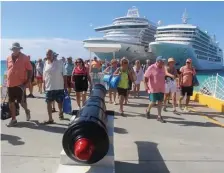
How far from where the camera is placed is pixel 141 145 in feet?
16.8

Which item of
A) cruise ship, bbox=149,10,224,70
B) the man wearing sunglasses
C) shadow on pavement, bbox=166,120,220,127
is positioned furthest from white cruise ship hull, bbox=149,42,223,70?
the man wearing sunglasses

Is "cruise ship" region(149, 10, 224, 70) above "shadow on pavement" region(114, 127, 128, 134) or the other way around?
above

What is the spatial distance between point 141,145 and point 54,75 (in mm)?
2359

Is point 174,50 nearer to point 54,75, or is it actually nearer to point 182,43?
point 182,43

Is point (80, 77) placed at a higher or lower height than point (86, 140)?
higher

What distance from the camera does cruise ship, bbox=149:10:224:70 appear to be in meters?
55.4

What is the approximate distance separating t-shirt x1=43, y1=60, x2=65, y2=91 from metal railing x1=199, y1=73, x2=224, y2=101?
6.51 m

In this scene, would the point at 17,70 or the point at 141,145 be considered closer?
the point at 141,145

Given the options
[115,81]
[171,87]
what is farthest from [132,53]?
[115,81]

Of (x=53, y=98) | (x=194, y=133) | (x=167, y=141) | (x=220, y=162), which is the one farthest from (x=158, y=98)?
(x=220, y=162)

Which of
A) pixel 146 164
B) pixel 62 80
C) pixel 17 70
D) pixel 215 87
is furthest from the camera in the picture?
pixel 215 87

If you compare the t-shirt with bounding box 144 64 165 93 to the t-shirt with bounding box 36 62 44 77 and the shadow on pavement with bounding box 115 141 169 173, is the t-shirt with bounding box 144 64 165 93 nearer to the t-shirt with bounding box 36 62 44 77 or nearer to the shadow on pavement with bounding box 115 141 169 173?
the shadow on pavement with bounding box 115 141 169 173

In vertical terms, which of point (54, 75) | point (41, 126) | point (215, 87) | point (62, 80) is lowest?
point (41, 126)

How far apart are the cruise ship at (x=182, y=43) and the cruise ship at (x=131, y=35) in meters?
3.25
